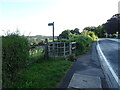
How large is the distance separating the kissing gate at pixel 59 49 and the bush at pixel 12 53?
4595 mm

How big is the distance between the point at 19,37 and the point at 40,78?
1588mm

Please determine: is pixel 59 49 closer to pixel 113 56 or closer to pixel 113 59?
pixel 113 59

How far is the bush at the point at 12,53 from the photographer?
3.65 m

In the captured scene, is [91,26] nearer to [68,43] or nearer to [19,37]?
[68,43]

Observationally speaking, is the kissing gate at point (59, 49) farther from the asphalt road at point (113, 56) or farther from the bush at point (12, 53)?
the bush at point (12, 53)

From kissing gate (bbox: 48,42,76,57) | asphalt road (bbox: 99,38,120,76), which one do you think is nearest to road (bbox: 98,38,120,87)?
asphalt road (bbox: 99,38,120,76)

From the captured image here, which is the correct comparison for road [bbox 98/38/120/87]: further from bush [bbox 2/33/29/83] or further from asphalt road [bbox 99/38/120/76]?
bush [bbox 2/33/29/83]

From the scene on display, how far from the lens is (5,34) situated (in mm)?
4113

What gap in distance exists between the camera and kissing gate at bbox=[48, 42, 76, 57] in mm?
9188

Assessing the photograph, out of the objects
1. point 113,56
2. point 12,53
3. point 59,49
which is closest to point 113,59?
point 113,56

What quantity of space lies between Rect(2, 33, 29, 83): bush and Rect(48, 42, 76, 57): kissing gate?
15.1 ft

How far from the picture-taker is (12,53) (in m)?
3.93

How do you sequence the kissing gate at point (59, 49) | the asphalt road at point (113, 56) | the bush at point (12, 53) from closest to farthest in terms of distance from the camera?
the bush at point (12, 53) < the asphalt road at point (113, 56) < the kissing gate at point (59, 49)

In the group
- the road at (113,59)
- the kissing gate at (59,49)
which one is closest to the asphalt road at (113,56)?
the road at (113,59)
